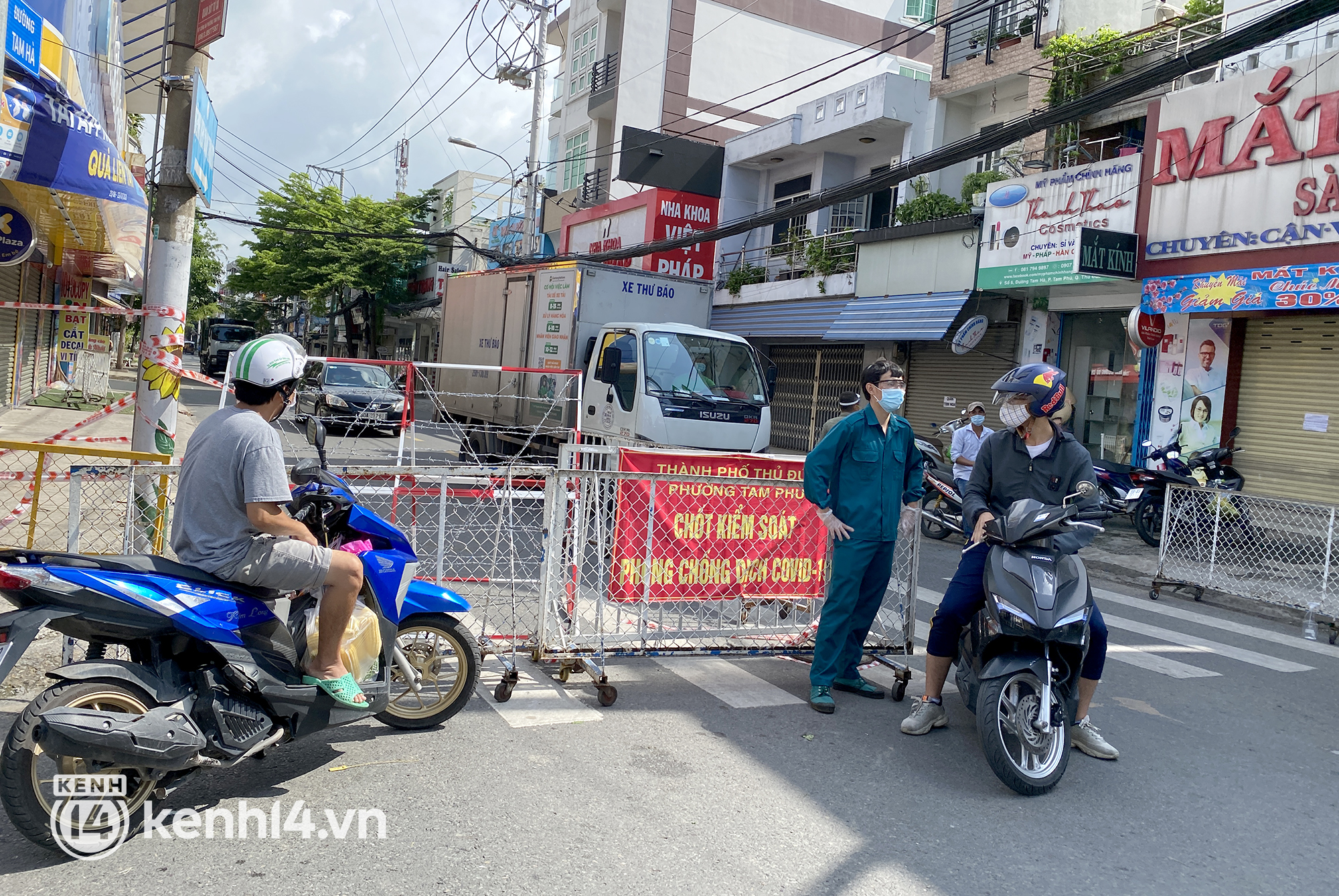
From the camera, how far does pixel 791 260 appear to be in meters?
22.8

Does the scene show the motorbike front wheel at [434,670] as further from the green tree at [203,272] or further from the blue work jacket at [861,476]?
the green tree at [203,272]

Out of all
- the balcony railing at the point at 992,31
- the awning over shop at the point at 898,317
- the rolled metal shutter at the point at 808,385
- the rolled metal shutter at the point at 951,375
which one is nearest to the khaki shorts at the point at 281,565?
→ the awning over shop at the point at 898,317

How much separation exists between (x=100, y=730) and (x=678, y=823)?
6.55 feet

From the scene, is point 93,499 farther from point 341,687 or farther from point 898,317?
point 898,317

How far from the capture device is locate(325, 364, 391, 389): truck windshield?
2033 cm

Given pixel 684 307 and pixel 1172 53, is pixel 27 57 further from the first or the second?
pixel 1172 53

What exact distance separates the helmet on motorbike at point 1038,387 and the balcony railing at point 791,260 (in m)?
16.1

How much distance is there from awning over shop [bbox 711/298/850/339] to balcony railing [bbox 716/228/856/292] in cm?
63

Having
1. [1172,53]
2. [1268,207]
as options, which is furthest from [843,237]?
[1268,207]

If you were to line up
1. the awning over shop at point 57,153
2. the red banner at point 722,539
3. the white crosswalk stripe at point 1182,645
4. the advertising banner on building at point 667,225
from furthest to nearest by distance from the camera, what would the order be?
the advertising banner on building at point 667,225, the awning over shop at point 57,153, the white crosswalk stripe at point 1182,645, the red banner at point 722,539

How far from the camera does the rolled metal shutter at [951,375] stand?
677 inches

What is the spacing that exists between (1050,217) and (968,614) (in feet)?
40.1

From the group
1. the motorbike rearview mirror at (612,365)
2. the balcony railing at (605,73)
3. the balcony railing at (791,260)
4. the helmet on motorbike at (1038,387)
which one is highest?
the balcony railing at (605,73)

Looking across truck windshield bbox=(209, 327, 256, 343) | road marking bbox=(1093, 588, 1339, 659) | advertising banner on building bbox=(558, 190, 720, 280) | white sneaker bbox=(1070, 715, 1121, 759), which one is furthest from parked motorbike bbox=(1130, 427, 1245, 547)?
truck windshield bbox=(209, 327, 256, 343)
